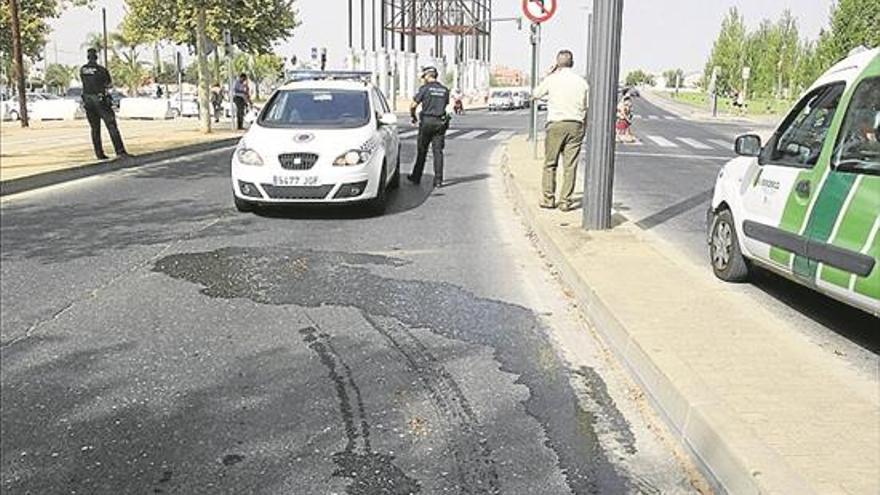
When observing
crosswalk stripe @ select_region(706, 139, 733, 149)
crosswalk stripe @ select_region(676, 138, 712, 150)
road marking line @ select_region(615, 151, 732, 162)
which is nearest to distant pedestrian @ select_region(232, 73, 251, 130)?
road marking line @ select_region(615, 151, 732, 162)

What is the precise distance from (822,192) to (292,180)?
5.98 metres

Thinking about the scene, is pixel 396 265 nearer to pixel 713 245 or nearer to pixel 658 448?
pixel 713 245

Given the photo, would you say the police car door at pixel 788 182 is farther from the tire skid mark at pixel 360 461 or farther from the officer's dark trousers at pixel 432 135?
the officer's dark trousers at pixel 432 135

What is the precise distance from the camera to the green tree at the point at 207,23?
23.0 metres

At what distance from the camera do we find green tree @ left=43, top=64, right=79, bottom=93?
95.7m

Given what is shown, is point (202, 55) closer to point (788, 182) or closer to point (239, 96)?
point (239, 96)

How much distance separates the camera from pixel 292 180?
9797 mm

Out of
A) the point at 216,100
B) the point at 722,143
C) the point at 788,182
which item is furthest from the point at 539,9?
the point at 216,100

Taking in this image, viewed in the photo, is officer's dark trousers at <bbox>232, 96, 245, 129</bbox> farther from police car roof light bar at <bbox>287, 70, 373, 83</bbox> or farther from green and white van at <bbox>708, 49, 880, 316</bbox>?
green and white van at <bbox>708, 49, 880, 316</bbox>

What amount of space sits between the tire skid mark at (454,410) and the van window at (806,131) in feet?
9.13

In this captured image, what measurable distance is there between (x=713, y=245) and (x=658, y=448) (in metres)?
3.91

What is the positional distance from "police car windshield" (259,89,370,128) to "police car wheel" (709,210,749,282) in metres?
4.91

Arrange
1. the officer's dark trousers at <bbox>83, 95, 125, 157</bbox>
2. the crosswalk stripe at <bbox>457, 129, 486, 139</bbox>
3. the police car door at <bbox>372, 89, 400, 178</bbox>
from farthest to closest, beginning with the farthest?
the crosswalk stripe at <bbox>457, 129, 486, 139</bbox>
the officer's dark trousers at <bbox>83, 95, 125, 157</bbox>
the police car door at <bbox>372, 89, 400, 178</bbox>

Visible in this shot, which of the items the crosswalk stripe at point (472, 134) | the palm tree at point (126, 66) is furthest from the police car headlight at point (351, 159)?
the palm tree at point (126, 66)
